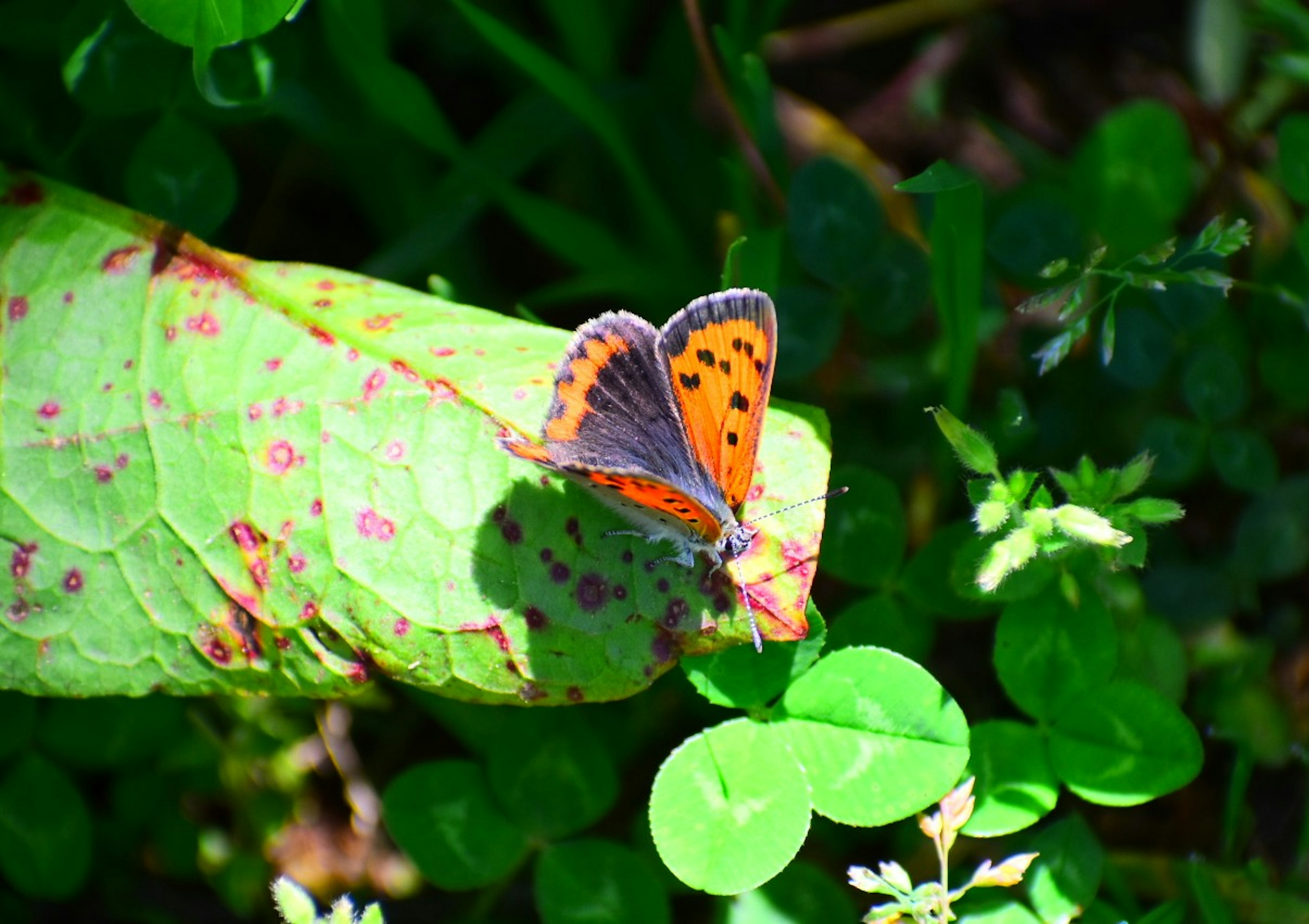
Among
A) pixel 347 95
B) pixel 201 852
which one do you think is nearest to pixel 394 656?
pixel 201 852

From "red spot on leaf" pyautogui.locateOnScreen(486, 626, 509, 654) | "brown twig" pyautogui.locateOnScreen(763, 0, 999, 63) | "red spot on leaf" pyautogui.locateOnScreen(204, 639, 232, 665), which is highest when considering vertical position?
"brown twig" pyautogui.locateOnScreen(763, 0, 999, 63)

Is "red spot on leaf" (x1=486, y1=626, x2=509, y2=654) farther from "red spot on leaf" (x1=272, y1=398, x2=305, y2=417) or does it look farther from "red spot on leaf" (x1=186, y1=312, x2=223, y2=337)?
"red spot on leaf" (x1=186, y1=312, x2=223, y2=337)

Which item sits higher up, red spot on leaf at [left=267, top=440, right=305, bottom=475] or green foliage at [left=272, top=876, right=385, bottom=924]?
red spot on leaf at [left=267, top=440, right=305, bottom=475]

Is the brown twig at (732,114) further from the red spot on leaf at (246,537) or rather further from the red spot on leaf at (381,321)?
the red spot on leaf at (246,537)

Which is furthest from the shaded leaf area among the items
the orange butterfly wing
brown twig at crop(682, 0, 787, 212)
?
brown twig at crop(682, 0, 787, 212)

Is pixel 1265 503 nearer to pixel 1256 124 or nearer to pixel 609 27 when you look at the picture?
pixel 1256 124

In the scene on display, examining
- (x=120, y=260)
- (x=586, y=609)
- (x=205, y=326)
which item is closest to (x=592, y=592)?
(x=586, y=609)
